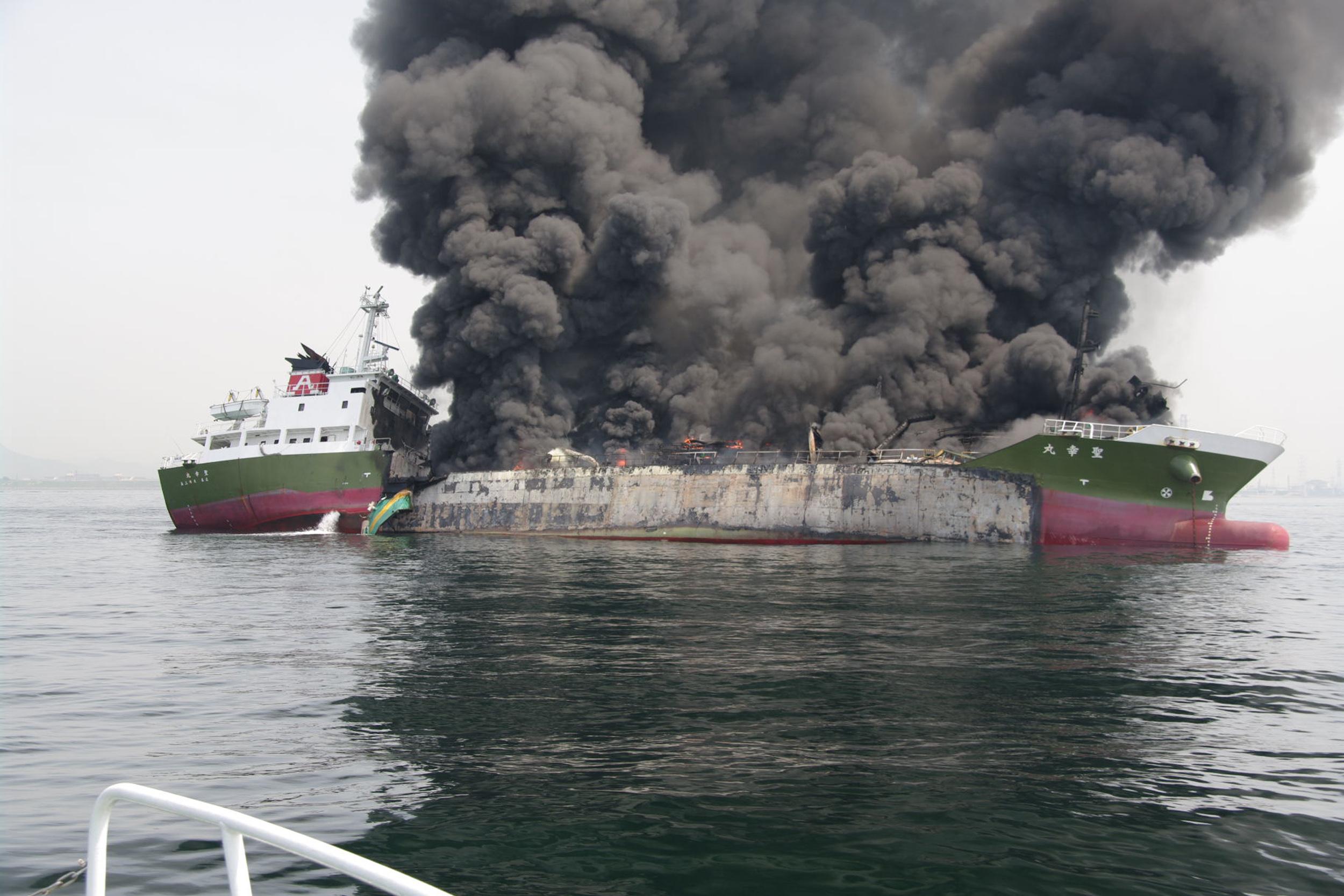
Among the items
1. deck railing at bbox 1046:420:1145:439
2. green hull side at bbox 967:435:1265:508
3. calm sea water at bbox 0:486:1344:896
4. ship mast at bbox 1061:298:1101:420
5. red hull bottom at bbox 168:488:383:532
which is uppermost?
ship mast at bbox 1061:298:1101:420

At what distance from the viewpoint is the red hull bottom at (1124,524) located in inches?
1542

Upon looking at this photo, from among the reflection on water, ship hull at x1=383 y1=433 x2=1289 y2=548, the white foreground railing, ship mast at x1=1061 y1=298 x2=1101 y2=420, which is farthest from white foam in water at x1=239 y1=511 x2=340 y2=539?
the white foreground railing

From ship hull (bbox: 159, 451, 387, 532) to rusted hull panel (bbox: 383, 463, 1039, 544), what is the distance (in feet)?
11.4

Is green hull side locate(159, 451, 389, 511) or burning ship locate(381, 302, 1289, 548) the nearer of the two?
burning ship locate(381, 302, 1289, 548)

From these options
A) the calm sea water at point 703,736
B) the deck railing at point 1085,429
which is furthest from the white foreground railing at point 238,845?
the deck railing at point 1085,429

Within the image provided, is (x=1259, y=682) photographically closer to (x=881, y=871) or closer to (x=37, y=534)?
(x=881, y=871)

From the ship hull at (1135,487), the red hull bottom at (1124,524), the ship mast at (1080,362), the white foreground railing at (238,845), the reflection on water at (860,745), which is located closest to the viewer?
the white foreground railing at (238,845)

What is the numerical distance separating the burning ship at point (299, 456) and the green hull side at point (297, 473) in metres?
0.04

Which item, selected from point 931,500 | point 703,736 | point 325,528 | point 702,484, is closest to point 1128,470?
point 931,500

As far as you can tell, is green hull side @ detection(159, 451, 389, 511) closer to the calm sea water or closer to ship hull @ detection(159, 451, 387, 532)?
ship hull @ detection(159, 451, 387, 532)

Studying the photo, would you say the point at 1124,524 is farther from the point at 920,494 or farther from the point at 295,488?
the point at 295,488

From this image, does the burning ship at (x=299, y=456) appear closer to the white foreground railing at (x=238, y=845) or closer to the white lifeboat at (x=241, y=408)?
the white lifeboat at (x=241, y=408)

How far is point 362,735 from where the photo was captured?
12055 mm

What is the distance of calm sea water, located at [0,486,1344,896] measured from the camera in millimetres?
8320
